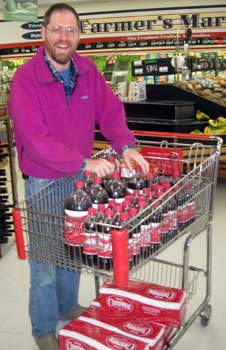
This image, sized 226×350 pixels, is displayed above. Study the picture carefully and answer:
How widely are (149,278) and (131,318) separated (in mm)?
808

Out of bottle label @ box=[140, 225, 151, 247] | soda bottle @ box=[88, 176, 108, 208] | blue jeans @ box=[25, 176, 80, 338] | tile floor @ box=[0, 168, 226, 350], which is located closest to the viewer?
bottle label @ box=[140, 225, 151, 247]

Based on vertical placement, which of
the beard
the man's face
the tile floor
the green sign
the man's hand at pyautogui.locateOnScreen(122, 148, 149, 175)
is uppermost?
the green sign

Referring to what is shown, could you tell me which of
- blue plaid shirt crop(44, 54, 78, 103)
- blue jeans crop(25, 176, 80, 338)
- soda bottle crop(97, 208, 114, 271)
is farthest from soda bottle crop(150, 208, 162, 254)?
blue plaid shirt crop(44, 54, 78, 103)

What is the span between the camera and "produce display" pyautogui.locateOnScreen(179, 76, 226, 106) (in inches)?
233

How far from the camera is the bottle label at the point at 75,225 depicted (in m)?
1.80

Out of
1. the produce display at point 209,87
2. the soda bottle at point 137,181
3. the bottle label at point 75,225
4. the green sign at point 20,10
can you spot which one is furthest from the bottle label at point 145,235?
the green sign at point 20,10

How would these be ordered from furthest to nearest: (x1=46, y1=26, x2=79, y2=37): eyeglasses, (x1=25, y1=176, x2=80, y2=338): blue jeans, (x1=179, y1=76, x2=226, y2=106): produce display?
(x1=179, y1=76, x2=226, y2=106): produce display
(x1=25, y1=176, x2=80, y2=338): blue jeans
(x1=46, y1=26, x2=79, y2=37): eyeglasses

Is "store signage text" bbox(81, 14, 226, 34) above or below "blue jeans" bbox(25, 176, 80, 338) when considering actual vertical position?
above

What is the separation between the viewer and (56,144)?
198 cm

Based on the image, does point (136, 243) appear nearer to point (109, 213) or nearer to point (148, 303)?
point (109, 213)

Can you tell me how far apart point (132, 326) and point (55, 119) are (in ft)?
3.66

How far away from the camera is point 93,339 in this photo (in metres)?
2.17

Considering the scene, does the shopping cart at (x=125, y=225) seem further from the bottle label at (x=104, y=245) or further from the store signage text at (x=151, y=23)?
the store signage text at (x=151, y=23)

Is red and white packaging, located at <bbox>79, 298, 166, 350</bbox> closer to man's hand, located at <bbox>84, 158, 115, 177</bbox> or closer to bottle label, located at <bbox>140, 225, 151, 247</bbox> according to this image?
bottle label, located at <bbox>140, 225, 151, 247</bbox>
